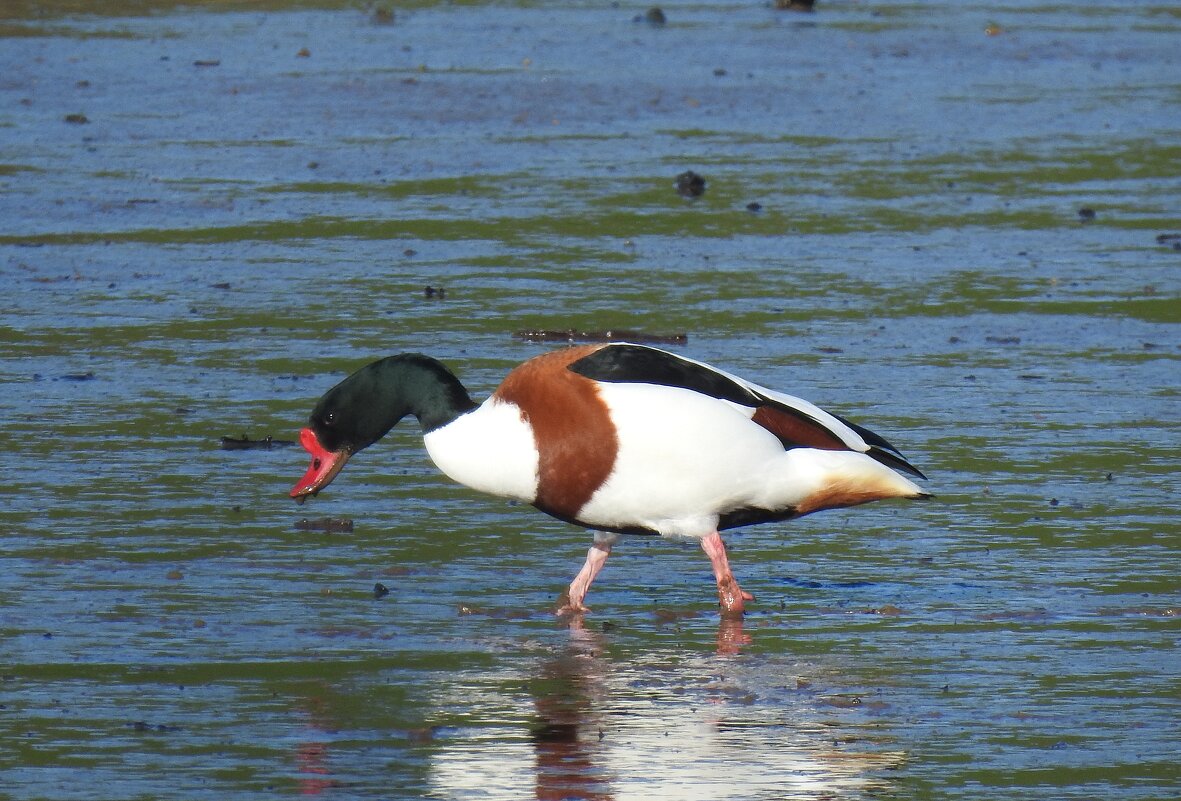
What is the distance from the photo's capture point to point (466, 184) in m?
13.3

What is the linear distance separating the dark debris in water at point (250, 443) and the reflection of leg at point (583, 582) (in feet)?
6.40

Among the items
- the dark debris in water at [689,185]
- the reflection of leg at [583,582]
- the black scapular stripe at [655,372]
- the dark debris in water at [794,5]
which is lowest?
the reflection of leg at [583,582]

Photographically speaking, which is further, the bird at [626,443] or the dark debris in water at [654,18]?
the dark debris in water at [654,18]

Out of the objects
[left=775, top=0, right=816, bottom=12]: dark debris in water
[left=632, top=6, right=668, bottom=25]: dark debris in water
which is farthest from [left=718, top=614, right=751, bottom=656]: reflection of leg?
[left=775, top=0, right=816, bottom=12]: dark debris in water

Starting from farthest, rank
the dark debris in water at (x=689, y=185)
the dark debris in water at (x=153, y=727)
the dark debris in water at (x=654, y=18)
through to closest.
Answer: the dark debris in water at (x=654, y=18) → the dark debris in water at (x=689, y=185) → the dark debris in water at (x=153, y=727)

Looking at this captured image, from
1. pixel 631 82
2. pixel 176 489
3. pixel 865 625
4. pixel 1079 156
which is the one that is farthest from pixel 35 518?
pixel 631 82

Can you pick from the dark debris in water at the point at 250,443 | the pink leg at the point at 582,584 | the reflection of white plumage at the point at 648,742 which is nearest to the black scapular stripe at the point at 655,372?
the pink leg at the point at 582,584

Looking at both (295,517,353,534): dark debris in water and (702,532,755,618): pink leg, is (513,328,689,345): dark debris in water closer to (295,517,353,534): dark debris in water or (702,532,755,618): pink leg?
(295,517,353,534): dark debris in water

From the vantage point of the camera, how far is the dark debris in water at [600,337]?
945 centimetres

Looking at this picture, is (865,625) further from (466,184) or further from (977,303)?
(466,184)

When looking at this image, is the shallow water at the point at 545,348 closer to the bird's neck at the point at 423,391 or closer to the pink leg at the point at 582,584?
the pink leg at the point at 582,584

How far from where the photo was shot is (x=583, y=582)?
6426 mm

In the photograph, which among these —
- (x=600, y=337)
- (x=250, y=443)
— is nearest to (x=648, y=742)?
(x=250, y=443)

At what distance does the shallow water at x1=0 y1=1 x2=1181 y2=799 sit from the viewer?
5328 millimetres
